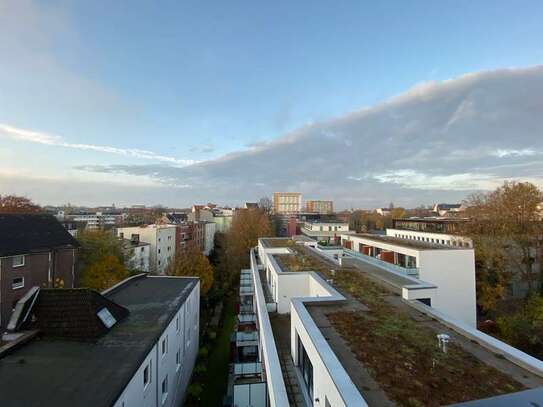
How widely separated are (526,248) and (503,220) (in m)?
2.72

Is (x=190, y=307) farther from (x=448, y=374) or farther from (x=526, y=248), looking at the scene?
(x=526, y=248)

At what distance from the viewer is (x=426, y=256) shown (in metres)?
20.6

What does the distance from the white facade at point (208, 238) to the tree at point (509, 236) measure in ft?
144

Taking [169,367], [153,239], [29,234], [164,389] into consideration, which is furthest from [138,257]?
[164,389]

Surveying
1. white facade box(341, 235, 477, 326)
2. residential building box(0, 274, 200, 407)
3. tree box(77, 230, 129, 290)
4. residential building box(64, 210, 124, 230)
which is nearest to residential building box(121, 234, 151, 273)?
tree box(77, 230, 129, 290)

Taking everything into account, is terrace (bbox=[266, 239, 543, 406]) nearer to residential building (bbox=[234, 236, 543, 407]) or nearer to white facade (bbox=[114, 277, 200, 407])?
residential building (bbox=[234, 236, 543, 407])

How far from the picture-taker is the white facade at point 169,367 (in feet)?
28.9

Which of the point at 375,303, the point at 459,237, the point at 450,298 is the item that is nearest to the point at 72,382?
the point at 375,303

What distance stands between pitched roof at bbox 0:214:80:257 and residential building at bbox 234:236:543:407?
17032mm

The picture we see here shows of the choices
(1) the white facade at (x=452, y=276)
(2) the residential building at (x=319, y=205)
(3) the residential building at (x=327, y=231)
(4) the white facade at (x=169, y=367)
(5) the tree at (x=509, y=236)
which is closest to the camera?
(4) the white facade at (x=169, y=367)

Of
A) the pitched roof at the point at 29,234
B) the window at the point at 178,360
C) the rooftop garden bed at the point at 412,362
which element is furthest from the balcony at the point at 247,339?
the pitched roof at the point at 29,234

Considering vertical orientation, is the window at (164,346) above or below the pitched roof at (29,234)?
below

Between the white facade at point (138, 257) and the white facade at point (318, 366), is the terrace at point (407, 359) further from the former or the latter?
the white facade at point (138, 257)

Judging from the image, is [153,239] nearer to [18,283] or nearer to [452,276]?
[18,283]
